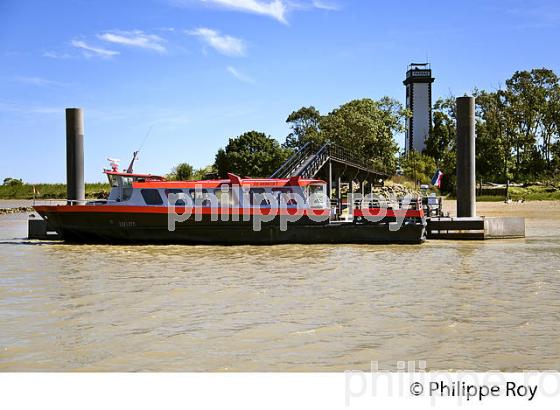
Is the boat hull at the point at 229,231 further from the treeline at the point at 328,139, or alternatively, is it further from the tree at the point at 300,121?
the tree at the point at 300,121

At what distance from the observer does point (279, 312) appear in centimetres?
1073

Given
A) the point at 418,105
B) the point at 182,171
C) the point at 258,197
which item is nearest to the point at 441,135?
the point at 418,105

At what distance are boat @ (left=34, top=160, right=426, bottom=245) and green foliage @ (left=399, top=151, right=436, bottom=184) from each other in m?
35.4

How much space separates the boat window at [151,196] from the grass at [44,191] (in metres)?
50.5

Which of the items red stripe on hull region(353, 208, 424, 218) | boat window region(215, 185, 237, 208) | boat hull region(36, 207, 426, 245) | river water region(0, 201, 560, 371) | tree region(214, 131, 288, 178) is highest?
tree region(214, 131, 288, 178)

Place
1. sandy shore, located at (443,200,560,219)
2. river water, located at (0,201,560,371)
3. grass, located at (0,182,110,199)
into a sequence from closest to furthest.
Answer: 1. river water, located at (0,201,560,371)
2. sandy shore, located at (443,200,560,219)
3. grass, located at (0,182,110,199)

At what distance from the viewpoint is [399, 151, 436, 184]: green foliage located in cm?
5972

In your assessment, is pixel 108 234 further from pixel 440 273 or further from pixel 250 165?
pixel 250 165

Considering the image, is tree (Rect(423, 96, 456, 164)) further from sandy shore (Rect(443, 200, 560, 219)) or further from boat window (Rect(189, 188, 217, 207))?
boat window (Rect(189, 188, 217, 207))

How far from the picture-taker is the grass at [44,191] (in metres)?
78.3

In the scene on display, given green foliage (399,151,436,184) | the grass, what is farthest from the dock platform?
the grass

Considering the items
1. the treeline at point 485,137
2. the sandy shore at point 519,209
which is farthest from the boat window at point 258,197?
the treeline at point 485,137
